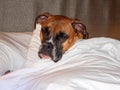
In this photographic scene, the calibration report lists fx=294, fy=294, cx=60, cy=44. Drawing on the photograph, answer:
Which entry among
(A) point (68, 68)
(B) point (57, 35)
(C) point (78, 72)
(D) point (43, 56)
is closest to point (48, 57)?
(D) point (43, 56)

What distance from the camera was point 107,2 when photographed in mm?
2135

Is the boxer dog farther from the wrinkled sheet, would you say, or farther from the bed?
the wrinkled sheet

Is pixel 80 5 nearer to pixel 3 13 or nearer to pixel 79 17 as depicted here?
pixel 79 17

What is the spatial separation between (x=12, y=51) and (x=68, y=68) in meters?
0.49

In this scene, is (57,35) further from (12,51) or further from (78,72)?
(78,72)

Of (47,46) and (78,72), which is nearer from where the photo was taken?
(78,72)

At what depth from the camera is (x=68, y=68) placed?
1.29m

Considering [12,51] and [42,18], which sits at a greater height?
[42,18]

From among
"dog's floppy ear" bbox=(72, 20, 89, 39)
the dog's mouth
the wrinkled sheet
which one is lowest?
the wrinkled sheet

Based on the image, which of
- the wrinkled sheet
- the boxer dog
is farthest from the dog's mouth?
the wrinkled sheet

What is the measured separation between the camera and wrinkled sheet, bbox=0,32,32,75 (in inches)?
63.4

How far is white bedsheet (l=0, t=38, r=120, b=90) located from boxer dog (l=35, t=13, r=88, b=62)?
0.42 feet

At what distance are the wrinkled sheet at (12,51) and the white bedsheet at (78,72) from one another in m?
0.23

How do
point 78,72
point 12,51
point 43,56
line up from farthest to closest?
point 12,51 < point 43,56 < point 78,72
